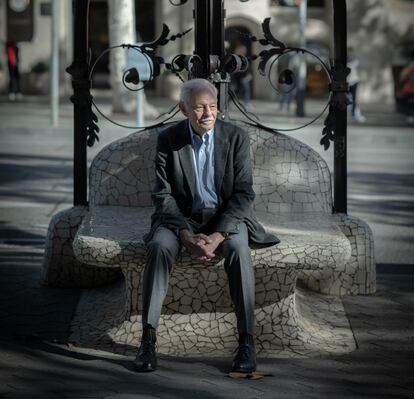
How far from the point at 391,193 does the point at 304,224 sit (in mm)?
6291

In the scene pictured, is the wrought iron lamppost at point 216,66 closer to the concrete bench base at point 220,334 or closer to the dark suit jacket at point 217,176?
the dark suit jacket at point 217,176

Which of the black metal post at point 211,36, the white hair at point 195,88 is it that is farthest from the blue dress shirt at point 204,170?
the black metal post at point 211,36

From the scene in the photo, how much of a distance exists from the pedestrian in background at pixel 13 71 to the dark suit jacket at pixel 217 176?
2626 cm

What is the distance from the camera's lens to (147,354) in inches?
233

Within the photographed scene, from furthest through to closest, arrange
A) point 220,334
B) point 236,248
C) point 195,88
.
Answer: point 220,334
point 195,88
point 236,248

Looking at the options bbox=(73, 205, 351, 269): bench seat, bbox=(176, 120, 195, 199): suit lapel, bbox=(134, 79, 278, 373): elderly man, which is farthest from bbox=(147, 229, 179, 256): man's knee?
bbox=(176, 120, 195, 199): suit lapel

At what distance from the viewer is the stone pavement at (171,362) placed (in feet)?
18.3

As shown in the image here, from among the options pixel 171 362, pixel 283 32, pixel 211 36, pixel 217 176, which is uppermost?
pixel 283 32

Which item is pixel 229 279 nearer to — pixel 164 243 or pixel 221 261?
pixel 221 261

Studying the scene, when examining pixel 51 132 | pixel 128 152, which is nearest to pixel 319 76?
pixel 51 132

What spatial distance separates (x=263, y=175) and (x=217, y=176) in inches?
49.3

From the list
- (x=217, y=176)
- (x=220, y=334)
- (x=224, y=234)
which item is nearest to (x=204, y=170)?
(x=217, y=176)

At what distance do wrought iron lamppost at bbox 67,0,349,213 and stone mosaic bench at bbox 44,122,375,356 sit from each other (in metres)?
0.20

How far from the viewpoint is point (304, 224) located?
23.0ft
